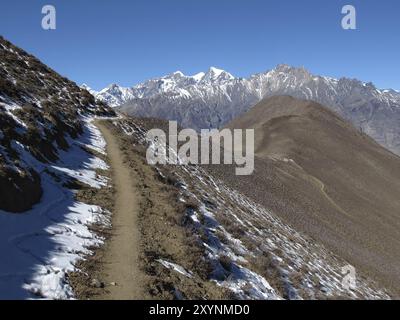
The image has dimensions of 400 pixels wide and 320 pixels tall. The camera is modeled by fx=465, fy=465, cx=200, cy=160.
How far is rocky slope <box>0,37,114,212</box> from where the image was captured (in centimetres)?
1627

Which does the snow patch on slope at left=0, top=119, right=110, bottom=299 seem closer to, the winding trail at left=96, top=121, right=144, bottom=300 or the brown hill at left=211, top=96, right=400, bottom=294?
the winding trail at left=96, top=121, right=144, bottom=300

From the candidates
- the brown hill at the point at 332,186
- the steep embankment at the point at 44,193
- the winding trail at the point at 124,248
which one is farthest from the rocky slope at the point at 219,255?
the brown hill at the point at 332,186

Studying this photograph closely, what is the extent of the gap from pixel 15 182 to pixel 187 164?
890 inches

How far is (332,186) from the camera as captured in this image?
71.7m

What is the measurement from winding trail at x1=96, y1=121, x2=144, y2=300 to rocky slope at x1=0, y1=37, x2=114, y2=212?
10.5ft

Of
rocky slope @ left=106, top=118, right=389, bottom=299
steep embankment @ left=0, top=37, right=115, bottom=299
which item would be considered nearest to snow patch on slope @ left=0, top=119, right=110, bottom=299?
steep embankment @ left=0, top=37, right=115, bottom=299

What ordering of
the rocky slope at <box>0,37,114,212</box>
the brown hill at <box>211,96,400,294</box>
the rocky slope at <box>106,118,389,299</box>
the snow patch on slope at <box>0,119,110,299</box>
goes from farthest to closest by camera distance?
the brown hill at <box>211,96,400,294</box>
the rocky slope at <box>0,37,114,212</box>
the rocky slope at <box>106,118,389,299</box>
the snow patch on slope at <box>0,119,110,299</box>

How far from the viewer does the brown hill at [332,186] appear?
4321 centimetres

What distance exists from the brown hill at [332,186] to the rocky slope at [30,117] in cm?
1654

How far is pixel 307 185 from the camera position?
213 ft

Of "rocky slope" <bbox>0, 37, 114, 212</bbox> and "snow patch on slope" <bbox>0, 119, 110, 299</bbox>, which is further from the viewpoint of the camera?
"rocky slope" <bbox>0, 37, 114, 212</bbox>
